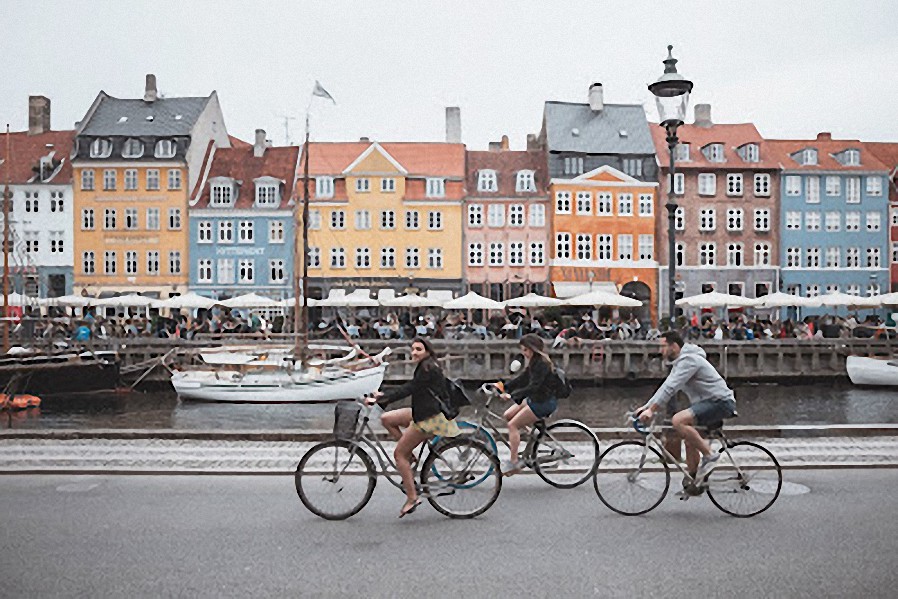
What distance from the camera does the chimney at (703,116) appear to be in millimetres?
55625

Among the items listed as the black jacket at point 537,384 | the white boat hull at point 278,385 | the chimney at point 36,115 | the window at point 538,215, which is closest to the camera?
the black jacket at point 537,384

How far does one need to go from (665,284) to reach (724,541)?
4417cm

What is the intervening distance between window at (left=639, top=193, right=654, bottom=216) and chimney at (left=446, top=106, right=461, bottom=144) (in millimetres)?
11681

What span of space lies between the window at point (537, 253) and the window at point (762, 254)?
12115 millimetres

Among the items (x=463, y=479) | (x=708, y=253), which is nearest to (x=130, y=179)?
(x=708, y=253)

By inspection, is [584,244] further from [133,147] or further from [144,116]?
[144,116]

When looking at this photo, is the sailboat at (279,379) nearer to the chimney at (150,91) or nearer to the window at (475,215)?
the window at (475,215)

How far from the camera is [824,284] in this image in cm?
5244

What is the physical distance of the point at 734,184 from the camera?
52.4 metres

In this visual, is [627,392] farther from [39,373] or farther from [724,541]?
[724,541]

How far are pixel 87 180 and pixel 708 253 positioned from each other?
34.8 m

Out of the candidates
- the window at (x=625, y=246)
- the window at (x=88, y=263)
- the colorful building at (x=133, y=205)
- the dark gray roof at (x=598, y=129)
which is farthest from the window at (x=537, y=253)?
the window at (x=88, y=263)

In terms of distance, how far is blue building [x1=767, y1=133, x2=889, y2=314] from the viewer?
172 feet

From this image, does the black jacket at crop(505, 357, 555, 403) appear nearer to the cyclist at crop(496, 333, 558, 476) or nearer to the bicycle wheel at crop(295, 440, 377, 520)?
the cyclist at crop(496, 333, 558, 476)
